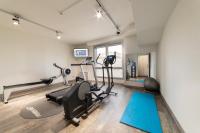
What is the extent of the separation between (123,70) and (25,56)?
5095 mm

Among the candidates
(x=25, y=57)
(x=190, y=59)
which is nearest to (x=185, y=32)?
(x=190, y=59)

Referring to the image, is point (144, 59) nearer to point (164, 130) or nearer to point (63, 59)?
point (164, 130)

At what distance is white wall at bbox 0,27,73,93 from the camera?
4.07 meters

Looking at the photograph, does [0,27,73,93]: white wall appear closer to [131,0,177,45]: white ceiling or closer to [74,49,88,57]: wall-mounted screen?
[74,49,88,57]: wall-mounted screen

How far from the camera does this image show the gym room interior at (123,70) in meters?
1.60

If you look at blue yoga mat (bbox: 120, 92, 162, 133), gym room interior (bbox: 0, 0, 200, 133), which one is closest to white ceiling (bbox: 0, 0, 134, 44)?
gym room interior (bbox: 0, 0, 200, 133)

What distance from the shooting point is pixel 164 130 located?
179cm

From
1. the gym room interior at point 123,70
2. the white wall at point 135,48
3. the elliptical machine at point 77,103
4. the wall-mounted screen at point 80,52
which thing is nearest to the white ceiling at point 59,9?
A: the gym room interior at point 123,70

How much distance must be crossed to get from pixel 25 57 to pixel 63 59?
7.39 feet

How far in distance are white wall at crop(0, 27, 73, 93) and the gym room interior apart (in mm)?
31

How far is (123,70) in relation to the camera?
5.52 m

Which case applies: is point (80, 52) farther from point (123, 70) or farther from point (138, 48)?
point (138, 48)

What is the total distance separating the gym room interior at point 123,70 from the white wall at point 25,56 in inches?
1.2

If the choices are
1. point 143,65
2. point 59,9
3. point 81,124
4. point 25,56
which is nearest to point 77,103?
point 81,124
